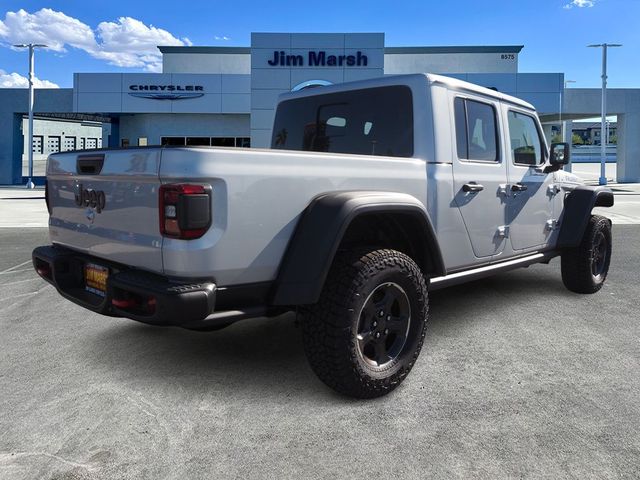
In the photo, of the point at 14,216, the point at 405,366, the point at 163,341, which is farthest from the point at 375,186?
the point at 14,216

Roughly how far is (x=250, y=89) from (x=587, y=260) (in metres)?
26.4

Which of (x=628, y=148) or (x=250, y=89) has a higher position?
(x=250, y=89)

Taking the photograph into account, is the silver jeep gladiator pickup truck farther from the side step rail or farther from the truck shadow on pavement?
the truck shadow on pavement

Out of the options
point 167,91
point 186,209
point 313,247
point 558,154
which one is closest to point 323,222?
point 313,247

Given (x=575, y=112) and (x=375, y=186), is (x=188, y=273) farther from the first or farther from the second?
(x=575, y=112)

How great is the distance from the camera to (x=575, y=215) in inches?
211

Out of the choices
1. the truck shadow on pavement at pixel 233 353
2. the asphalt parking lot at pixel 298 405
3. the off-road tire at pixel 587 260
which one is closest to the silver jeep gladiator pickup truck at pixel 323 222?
the asphalt parking lot at pixel 298 405

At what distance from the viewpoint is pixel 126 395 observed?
3.19m

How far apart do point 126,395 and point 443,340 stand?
7.56ft

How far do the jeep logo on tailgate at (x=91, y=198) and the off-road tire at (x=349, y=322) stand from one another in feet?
4.21

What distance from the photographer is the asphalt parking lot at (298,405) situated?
2453mm

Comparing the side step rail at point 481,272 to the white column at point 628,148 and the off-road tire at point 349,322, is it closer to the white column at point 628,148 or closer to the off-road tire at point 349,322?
the off-road tire at point 349,322

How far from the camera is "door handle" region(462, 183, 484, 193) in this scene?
3850mm

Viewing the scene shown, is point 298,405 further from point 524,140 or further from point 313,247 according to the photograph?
point 524,140
